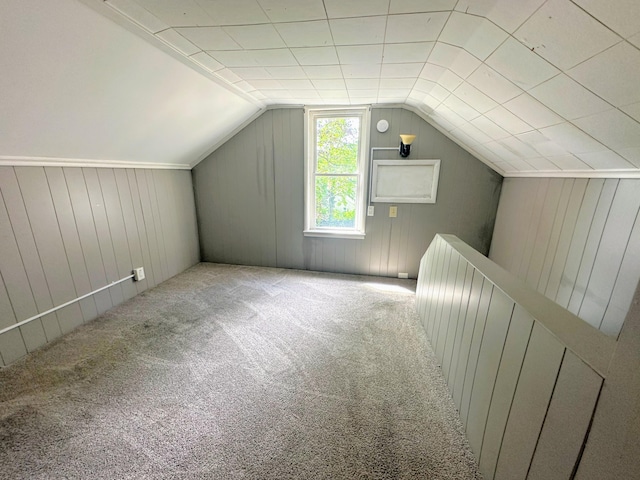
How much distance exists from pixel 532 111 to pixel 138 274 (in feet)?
12.3

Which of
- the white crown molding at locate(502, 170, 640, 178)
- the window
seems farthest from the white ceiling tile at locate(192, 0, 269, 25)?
the white crown molding at locate(502, 170, 640, 178)

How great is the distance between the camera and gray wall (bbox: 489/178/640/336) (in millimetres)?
1492

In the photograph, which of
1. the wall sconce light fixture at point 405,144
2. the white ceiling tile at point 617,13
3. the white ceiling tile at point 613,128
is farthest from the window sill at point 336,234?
the white ceiling tile at point 617,13

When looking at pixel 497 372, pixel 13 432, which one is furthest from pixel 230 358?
pixel 497 372

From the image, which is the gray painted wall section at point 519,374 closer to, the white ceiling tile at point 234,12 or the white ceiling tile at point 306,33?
the white ceiling tile at point 306,33

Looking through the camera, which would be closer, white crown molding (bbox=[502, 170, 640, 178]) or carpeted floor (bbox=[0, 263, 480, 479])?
carpeted floor (bbox=[0, 263, 480, 479])

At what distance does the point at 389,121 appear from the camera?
304 cm

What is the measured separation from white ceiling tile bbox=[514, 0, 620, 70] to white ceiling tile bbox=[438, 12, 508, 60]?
0.13 meters

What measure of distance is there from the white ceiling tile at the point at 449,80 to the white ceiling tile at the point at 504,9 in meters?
0.66

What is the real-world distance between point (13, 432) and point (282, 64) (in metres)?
2.77

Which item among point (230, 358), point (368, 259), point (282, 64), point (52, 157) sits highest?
point (282, 64)

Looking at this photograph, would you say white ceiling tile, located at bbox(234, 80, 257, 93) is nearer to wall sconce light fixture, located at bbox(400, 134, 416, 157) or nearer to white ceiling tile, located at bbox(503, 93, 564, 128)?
wall sconce light fixture, located at bbox(400, 134, 416, 157)

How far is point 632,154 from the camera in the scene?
1354 millimetres

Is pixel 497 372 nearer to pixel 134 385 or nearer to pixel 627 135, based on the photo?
pixel 627 135
